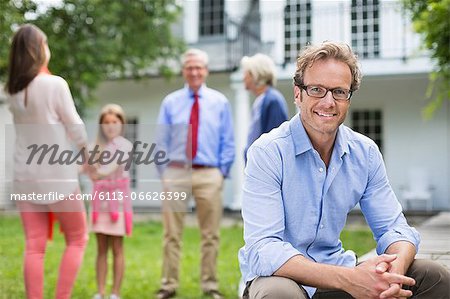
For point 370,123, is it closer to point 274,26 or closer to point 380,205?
point 274,26

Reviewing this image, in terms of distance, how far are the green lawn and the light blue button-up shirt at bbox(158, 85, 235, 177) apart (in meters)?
1.08

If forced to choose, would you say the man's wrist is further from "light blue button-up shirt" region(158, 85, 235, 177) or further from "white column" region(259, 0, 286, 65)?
"white column" region(259, 0, 286, 65)

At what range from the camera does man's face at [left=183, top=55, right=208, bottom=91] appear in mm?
5660

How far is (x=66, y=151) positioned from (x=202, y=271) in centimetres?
180

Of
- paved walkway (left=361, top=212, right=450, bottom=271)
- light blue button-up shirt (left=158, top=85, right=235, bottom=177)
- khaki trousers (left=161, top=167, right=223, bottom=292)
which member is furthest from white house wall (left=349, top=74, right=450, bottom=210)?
khaki trousers (left=161, top=167, right=223, bottom=292)

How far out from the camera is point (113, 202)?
17.1ft

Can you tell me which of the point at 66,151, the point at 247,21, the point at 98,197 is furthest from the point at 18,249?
the point at 247,21

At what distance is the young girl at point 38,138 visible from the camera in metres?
3.97

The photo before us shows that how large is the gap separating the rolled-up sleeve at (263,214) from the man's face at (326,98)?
20 cm

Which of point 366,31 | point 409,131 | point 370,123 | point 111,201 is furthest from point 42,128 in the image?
point 370,123

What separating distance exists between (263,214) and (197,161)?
308cm

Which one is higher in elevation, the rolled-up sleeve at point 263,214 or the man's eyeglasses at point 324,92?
the man's eyeglasses at point 324,92

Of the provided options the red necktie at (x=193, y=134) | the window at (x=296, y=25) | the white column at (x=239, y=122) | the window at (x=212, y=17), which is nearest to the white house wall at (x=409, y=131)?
the window at (x=296, y=25)

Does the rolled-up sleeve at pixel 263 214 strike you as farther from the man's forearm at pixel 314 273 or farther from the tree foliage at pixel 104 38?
the tree foliage at pixel 104 38
